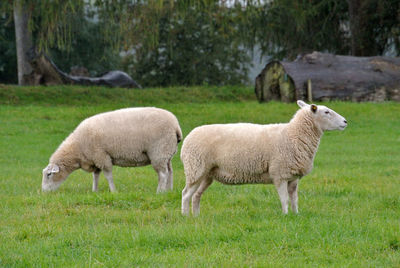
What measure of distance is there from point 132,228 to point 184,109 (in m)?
13.7

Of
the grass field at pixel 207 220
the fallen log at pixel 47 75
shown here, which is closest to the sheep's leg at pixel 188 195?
the grass field at pixel 207 220

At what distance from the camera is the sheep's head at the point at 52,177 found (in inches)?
389

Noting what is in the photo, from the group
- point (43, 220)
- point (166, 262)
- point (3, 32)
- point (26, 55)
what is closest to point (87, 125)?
point (43, 220)

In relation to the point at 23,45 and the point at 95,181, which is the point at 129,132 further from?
the point at 23,45

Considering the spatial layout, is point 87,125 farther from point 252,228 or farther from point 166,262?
point 166,262

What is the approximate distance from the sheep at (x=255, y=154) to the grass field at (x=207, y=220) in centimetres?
38

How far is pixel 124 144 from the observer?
9695 mm

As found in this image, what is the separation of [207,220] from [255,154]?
0.99 metres

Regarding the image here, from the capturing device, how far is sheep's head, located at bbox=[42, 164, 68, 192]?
389 inches

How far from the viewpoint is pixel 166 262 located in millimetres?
5602

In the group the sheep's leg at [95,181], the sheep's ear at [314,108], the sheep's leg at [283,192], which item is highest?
the sheep's ear at [314,108]

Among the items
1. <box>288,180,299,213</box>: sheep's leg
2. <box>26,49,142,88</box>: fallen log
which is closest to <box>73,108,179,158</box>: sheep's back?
<box>288,180,299,213</box>: sheep's leg

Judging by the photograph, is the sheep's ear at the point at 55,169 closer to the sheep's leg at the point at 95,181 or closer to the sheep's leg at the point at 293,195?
the sheep's leg at the point at 95,181

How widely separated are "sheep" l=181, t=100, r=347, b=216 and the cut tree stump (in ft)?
40.1
